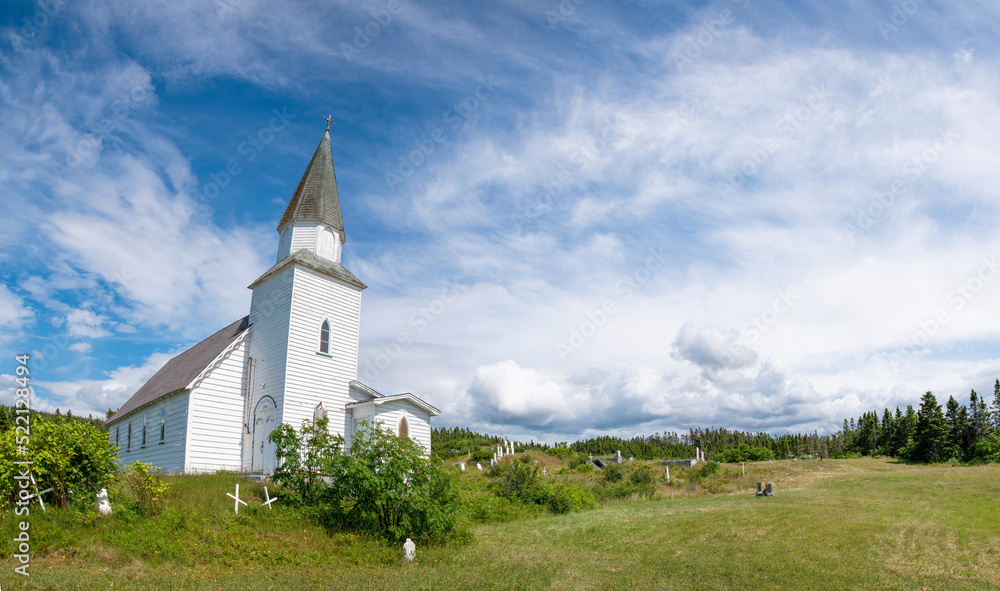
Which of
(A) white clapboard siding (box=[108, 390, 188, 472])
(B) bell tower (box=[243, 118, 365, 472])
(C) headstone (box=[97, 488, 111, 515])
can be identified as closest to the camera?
(C) headstone (box=[97, 488, 111, 515])

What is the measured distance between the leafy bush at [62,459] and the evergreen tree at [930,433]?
65709 millimetres

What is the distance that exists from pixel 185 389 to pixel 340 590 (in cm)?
1457

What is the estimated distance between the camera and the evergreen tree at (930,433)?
53.2 m

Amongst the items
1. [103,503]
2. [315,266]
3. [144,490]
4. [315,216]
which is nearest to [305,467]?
[144,490]

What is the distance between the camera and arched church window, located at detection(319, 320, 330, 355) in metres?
22.5

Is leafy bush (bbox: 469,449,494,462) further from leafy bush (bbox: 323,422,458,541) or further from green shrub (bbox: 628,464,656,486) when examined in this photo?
leafy bush (bbox: 323,422,458,541)

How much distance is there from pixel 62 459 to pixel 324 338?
1190 centimetres

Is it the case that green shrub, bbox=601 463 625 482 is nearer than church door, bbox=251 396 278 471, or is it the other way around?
church door, bbox=251 396 278 471

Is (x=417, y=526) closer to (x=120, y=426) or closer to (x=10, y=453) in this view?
(x=10, y=453)

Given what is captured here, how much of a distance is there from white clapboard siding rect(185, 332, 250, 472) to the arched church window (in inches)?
128

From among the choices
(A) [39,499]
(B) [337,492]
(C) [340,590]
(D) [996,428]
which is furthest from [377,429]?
(D) [996,428]

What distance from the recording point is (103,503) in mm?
11086

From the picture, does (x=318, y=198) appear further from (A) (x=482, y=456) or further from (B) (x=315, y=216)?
(A) (x=482, y=456)

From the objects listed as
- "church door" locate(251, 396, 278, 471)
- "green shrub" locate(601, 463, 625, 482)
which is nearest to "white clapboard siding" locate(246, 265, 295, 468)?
"church door" locate(251, 396, 278, 471)
